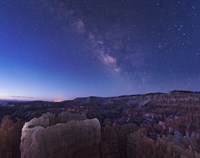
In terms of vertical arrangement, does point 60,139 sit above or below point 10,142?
above

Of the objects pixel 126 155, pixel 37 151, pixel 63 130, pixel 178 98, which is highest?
pixel 178 98

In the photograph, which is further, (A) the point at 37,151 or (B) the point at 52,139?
(B) the point at 52,139

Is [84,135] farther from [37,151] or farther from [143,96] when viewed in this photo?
[143,96]

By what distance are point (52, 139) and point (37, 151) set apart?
0.72m

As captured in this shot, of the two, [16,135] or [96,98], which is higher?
[96,98]

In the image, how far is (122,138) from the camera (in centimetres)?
1434

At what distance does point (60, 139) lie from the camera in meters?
8.84

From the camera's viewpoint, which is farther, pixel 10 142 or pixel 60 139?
pixel 10 142

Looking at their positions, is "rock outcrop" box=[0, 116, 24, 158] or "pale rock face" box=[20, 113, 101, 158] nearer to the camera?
"pale rock face" box=[20, 113, 101, 158]

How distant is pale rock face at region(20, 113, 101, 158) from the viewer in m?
7.98

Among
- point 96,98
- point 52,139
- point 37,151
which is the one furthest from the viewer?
point 96,98

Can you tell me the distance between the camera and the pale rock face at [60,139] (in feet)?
26.2

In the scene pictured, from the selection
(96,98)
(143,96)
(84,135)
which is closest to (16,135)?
(84,135)

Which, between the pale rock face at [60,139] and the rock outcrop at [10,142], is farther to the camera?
the rock outcrop at [10,142]
